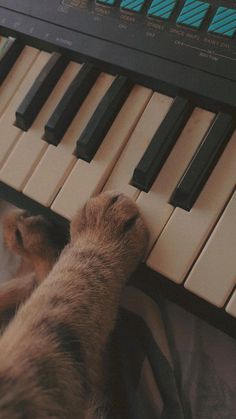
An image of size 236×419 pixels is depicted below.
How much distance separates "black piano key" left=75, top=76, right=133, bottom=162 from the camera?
75cm

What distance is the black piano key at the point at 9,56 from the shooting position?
2.86 feet

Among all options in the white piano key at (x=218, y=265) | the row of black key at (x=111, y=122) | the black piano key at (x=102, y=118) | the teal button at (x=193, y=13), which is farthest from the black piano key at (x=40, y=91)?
the white piano key at (x=218, y=265)

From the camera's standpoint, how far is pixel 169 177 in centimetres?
70

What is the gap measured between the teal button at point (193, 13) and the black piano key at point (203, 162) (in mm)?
146

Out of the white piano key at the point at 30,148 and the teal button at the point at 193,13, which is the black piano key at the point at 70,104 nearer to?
the white piano key at the point at 30,148

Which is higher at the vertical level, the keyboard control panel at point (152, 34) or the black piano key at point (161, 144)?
the keyboard control panel at point (152, 34)

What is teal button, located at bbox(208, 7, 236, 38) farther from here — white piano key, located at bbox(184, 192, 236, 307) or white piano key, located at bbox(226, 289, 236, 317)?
white piano key, located at bbox(226, 289, 236, 317)

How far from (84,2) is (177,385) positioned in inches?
25.6

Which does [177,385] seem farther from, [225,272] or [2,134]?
[2,134]

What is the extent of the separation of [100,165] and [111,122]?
7cm

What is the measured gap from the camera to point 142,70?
745 millimetres

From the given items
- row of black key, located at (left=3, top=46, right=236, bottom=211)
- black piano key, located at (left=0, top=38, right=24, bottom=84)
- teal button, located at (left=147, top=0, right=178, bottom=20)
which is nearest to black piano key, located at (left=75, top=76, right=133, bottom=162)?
row of black key, located at (left=3, top=46, right=236, bottom=211)

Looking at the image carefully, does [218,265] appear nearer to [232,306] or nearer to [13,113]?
[232,306]

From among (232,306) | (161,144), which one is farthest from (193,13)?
(232,306)
